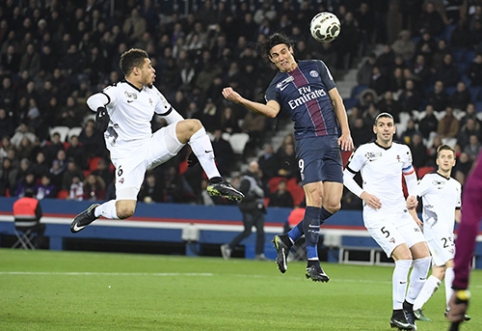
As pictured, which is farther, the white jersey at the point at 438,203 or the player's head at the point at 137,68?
the white jersey at the point at 438,203

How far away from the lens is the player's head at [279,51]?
33.6ft

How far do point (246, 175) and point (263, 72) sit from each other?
15.6 ft

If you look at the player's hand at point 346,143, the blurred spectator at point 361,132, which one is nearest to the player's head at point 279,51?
the player's hand at point 346,143

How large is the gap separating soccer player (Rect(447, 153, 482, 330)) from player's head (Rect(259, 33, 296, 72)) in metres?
6.12

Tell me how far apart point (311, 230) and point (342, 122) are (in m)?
Result: 1.21

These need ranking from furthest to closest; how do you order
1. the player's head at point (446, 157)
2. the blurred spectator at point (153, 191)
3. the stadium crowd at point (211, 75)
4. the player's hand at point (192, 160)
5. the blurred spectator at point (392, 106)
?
the blurred spectator at point (153, 191), the stadium crowd at point (211, 75), the blurred spectator at point (392, 106), the player's head at point (446, 157), the player's hand at point (192, 160)

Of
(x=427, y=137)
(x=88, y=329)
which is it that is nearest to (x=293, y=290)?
(x=88, y=329)

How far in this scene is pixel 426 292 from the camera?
12.0 metres

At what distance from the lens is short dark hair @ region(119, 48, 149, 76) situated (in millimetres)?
10711

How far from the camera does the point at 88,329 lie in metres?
9.28

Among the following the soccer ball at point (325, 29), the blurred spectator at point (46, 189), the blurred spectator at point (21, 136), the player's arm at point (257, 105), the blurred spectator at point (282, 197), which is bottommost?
the blurred spectator at point (46, 189)

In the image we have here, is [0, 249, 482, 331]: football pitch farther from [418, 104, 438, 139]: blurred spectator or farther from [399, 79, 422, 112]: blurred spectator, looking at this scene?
[399, 79, 422, 112]: blurred spectator

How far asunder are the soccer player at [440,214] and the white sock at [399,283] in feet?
4.39

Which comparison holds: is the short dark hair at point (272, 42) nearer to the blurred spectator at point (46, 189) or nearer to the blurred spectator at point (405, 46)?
the blurred spectator at point (405, 46)
